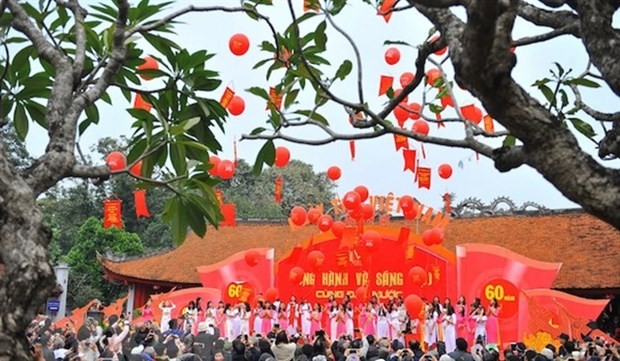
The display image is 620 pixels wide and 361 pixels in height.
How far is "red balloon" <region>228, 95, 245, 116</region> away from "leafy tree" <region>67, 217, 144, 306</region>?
16.9 m

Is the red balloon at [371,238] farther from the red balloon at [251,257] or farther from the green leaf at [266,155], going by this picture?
the green leaf at [266,155]

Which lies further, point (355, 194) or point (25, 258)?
point (355, 194)

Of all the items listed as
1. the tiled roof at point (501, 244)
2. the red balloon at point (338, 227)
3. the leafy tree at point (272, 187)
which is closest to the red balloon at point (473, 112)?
the red balloon at point (338, 227)

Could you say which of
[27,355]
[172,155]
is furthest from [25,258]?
[172,155]

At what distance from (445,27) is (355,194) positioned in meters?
11.6

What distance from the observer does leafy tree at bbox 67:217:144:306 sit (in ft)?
80.9

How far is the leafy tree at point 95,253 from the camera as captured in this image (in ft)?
80.9

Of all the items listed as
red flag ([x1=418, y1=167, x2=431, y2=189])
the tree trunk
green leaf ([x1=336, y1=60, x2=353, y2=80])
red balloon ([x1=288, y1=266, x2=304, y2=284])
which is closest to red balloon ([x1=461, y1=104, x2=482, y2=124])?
green leaf ([x1=336, y1=60, x2=353, y2=80])

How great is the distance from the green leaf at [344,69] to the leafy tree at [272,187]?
31693 millimetres

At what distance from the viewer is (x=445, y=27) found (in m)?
2.45

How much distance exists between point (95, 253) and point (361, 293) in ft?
41.6

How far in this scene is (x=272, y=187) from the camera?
125ft

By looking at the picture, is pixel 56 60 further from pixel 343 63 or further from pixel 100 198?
pixel 100 198

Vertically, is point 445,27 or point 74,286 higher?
point 445,27
